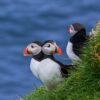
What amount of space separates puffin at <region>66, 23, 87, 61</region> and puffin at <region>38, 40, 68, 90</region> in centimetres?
14

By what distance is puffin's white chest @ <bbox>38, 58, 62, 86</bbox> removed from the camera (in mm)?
8539

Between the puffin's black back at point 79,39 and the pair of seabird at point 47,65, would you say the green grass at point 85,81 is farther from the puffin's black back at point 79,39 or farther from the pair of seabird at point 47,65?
the puffin's black back at point 79,39

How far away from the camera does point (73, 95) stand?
27.3 ft

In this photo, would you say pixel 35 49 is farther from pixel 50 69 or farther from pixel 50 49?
pixel 50 69

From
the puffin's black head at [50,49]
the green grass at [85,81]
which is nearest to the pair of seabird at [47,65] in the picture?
the puffin's black head at [50,49]

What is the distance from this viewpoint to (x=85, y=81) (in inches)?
328

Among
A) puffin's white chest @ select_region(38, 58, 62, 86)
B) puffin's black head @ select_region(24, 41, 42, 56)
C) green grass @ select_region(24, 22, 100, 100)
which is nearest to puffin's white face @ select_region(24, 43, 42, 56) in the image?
puffin's black head @ select_region(24, 41, 42, 56)

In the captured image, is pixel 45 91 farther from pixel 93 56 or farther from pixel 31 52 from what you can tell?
pixel 93 56

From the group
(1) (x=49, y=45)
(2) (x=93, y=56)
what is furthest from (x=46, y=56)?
(2) (x=93, y=56)

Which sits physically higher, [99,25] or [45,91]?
[99,25]

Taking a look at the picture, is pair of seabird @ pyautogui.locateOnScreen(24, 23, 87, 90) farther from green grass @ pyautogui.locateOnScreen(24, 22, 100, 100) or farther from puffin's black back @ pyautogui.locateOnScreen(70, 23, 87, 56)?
green grass @ pyautogui.locateOnScreen(24, 22, 100, 100)

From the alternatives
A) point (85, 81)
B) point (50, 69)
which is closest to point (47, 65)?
point (50, 69)

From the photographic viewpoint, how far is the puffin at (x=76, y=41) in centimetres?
878

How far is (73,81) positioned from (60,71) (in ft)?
0.70
